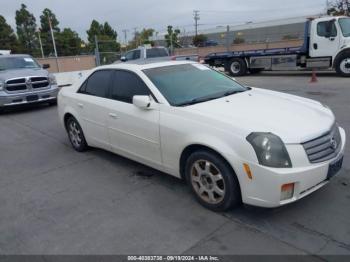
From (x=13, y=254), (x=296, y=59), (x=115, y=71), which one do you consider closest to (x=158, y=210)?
(x=13, y=254)

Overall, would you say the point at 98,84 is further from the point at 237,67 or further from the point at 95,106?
the point at 237,67

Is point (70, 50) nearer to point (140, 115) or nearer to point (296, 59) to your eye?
point (296, 59)

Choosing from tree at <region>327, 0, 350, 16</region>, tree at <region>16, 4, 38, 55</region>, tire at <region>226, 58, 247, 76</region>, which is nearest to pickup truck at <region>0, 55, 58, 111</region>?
tire at <region>226, 58, 247, 76</region>

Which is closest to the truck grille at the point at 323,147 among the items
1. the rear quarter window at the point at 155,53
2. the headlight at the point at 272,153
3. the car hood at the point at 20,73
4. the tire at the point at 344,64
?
the headlight at the point at 272,153

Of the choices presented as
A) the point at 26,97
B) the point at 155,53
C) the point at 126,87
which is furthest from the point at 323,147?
the point at 155,53

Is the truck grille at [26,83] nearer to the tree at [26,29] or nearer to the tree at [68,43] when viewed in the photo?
the tree at [68,43]

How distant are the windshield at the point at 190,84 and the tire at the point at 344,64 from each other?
1103 centimetres

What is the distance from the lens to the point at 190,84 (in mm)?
4438

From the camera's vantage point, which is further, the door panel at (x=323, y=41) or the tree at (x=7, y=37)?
the tree at (x=7, y=37)

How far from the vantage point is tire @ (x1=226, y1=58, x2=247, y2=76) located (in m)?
17.6

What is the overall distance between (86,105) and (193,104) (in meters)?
2.06

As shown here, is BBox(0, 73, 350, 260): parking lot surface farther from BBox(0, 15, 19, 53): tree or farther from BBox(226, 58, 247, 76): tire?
BBox(0, 15, 19, 53): tree

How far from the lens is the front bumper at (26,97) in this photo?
977cm

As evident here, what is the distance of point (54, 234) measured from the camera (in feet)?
11.2
